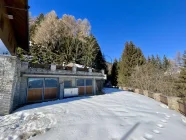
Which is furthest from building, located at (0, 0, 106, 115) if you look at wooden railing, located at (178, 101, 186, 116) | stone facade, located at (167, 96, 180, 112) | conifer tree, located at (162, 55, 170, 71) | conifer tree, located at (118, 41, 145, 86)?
conifer tree, located at (162, 55, 170, 71)

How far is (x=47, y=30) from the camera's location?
22031 mm

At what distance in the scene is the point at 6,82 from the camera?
22.1 ft

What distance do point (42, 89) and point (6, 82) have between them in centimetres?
384

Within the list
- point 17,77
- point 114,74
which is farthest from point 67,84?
point 114,74

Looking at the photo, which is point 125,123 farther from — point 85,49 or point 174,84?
point 85,49

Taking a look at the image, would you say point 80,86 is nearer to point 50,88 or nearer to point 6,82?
point 50,88

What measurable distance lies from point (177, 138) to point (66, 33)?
23487 millimetres

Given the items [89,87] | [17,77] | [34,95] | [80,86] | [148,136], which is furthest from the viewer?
[89,87]

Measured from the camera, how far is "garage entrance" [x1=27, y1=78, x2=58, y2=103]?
977cm

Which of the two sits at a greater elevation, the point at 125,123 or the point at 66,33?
the point at 66,33

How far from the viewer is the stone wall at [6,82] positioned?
6.58 m

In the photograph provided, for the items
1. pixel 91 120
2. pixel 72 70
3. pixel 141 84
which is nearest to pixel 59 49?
pixel 72 70

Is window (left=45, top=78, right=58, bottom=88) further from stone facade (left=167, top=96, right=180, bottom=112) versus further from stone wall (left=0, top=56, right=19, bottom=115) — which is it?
stone facade (left=167, top=96, right=180, bottom=112)

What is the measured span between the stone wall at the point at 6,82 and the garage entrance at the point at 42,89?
9.62 ft
